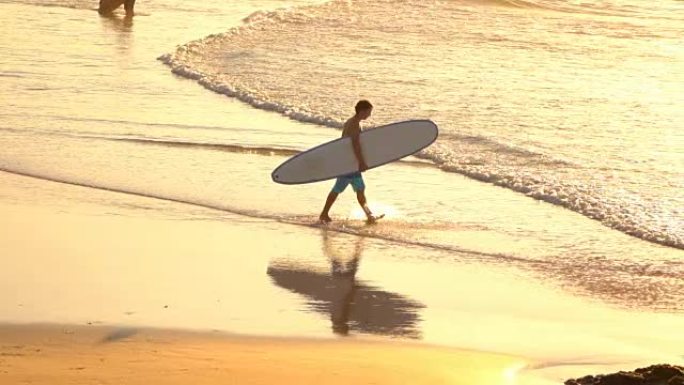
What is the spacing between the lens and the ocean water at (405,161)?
9969mm

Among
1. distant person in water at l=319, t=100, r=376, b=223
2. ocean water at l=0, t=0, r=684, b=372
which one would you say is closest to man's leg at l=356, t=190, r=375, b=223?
distant person in water at l=319, t=100, r=376, b=223

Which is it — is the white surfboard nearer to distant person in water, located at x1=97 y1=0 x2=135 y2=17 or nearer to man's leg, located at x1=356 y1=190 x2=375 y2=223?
man's leg, located at x1=356 y1=190 x2=375 y2=223

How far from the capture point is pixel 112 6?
3045 centimetres

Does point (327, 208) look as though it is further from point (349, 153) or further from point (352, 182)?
point (349, 153)

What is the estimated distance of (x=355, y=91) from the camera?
67.1 feet

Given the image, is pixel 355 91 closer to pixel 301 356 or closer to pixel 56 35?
pixel 56 35

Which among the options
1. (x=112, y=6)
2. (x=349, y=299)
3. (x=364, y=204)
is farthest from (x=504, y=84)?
(x=349, y=299)

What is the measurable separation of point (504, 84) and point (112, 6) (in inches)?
468

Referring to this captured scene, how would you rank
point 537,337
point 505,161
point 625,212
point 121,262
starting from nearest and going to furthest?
point 537,337, point 121,262, point 625,212, point 505,161

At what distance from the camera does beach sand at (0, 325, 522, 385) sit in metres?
7.62

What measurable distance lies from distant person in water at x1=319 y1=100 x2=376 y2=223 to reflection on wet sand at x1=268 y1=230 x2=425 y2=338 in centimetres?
136

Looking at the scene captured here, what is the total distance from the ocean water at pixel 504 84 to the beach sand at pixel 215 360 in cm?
473

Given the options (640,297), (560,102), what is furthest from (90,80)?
(640,297)

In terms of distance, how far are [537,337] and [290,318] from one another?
1.64m
